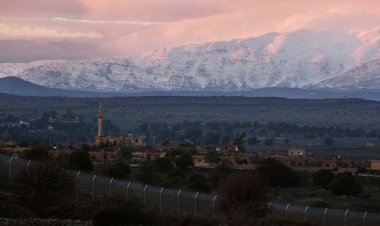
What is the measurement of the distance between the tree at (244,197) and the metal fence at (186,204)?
33 centimetres

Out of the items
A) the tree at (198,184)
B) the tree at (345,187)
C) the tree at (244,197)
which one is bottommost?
the tree at (345,187)

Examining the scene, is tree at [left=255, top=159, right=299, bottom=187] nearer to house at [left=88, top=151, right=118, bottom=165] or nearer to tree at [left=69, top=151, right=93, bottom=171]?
house at [left=88, top=151, right=118, bottom=165]

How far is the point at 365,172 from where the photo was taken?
8512 cm

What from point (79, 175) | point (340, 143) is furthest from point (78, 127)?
point (79, 175)

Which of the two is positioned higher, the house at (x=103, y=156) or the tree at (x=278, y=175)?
the house at (x=103, y=156)

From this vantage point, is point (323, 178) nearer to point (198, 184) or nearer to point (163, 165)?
point (163, 165)

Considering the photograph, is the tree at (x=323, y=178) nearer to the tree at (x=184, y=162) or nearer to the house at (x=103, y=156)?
the tree at (x=184, y=162)

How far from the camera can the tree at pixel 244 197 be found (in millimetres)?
32250

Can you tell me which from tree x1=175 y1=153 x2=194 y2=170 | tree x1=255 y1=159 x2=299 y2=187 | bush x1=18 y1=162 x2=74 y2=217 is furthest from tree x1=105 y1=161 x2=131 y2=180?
bush x1=18 y1=162 x2=74 y2=217

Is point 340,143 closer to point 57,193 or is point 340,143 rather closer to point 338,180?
point 338,180

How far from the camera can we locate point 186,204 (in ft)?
111

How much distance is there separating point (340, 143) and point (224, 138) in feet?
60.3

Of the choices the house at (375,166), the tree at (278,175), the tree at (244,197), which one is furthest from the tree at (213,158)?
the tree at (244,197)

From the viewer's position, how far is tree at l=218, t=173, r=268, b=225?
32250 mm
